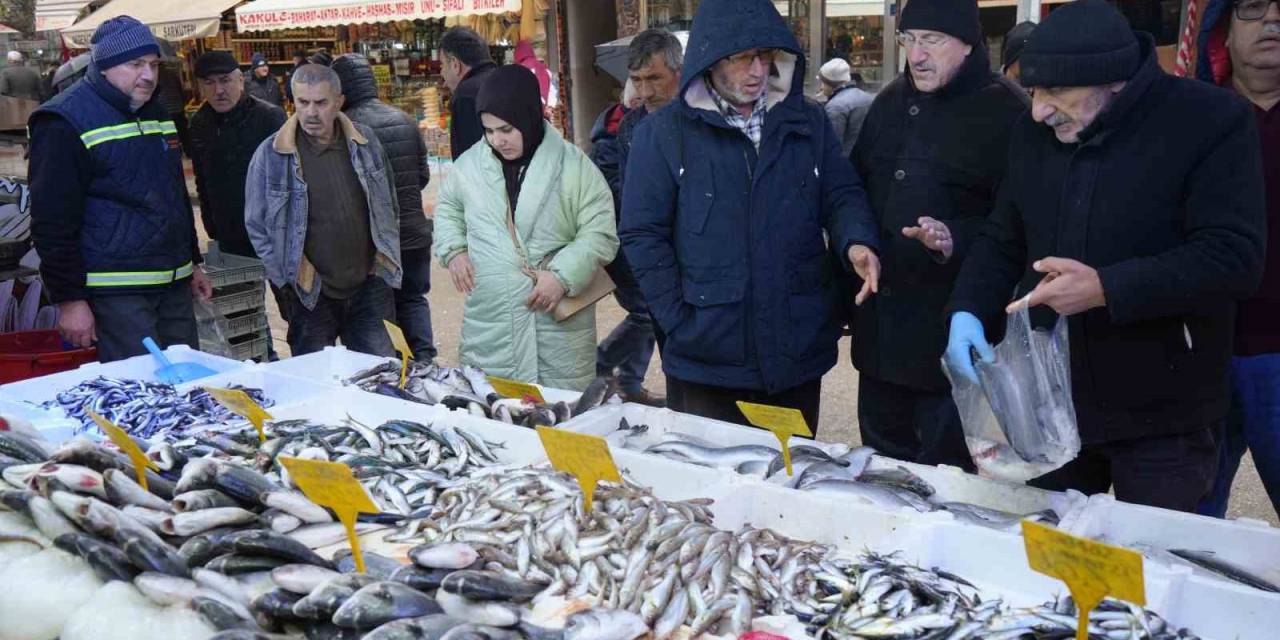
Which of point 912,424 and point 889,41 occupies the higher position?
point 889,41

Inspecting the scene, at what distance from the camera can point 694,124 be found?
3564 millimetres

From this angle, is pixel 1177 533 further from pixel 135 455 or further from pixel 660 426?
pixel 135 455

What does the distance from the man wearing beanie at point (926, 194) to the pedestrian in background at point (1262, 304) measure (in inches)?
24.7

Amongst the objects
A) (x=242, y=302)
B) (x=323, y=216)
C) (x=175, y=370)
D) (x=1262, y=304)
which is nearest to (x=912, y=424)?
(x=1262, y=304)

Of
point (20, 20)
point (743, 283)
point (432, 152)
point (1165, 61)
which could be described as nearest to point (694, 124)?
point (743, 283)

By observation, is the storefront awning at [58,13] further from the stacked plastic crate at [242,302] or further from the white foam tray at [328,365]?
the white foam tray at [328,365]

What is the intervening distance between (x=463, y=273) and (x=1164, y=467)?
2626 millimetres

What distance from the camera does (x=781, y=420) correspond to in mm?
2916

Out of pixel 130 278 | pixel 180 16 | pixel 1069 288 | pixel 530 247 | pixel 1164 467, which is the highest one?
pixel 180 16

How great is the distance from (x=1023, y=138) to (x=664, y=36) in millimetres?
2641

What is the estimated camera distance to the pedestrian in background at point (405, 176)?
6.18 meters

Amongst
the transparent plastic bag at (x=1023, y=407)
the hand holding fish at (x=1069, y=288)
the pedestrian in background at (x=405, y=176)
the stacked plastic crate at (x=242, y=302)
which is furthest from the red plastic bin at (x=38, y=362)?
the hand holding fish at (x=1069, y=288)

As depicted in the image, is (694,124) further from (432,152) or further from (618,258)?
(432,152)

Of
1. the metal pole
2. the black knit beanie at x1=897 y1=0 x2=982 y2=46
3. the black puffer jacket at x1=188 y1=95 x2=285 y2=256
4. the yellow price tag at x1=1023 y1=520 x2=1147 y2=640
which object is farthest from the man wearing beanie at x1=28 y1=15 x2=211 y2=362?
the metal pole
